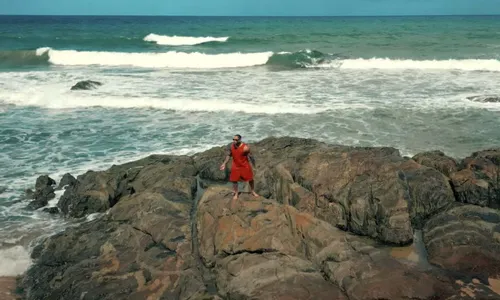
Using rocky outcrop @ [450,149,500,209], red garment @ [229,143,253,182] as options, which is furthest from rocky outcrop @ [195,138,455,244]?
red garment @ [229,143,253,182]

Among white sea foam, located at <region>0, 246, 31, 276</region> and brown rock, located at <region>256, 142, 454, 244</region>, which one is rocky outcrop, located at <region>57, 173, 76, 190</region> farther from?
brown rock, located at <region>256, 142, 454, 244</region>

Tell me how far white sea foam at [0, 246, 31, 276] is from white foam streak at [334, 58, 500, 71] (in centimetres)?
2980

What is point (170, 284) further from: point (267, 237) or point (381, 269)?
point (381, 269)

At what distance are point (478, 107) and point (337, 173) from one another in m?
13.2

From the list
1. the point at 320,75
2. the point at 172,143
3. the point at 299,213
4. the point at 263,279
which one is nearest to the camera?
the point at 263,279

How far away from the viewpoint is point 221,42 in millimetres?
53844

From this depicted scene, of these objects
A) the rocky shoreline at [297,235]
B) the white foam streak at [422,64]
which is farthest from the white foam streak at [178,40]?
the rocky shoreline at [297,235]

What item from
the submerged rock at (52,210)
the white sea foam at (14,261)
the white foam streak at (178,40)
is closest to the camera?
the white sea foam at (14,261)

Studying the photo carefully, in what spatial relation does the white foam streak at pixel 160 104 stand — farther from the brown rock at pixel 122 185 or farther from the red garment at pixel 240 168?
the red garment at pixel 240 168

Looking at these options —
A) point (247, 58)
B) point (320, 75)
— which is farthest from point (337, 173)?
point (247, 58)

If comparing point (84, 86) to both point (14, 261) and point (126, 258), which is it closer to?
point (14, 261)

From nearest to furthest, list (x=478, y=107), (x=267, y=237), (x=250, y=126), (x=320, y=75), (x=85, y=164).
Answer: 1. (x=267, y=237)
2. (x=85, y=164)
3. (x=250, y=126)
4. (x=478, y=107)
5. (x=320, y=75)

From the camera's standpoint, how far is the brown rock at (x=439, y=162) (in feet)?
32.6

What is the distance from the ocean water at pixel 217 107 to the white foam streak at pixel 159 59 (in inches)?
7.9
